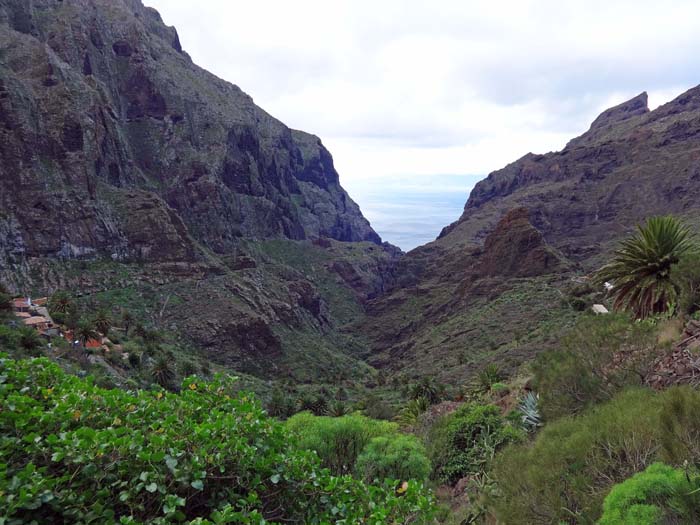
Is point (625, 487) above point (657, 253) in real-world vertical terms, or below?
below

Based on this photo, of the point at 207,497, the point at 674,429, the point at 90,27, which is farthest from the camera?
the point at 90,27

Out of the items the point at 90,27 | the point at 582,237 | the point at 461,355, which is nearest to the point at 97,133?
the point at 90,27

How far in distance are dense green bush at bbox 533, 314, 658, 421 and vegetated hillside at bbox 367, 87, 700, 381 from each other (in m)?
25.6

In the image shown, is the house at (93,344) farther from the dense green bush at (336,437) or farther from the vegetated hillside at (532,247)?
the vegetated hillside at (532,247)

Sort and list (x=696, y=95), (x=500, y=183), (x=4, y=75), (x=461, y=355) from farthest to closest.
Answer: (x=500, y=183) → (x=696, y=95) → (x=4, y=75) → (x=461, y=355)

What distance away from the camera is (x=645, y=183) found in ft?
367

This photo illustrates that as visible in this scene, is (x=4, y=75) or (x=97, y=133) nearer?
(x=4, y=75)

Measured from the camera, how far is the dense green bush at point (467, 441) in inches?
666

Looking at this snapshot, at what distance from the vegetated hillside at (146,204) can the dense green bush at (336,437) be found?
5982cm

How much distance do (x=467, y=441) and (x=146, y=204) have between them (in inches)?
3579

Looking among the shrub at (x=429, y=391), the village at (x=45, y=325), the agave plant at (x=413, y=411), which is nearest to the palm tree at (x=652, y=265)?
the agave plant at (x=413, y=411)

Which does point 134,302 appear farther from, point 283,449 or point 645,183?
point 645,183

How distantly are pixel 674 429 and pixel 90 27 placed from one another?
155 meters

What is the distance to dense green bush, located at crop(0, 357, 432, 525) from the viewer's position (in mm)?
3910
